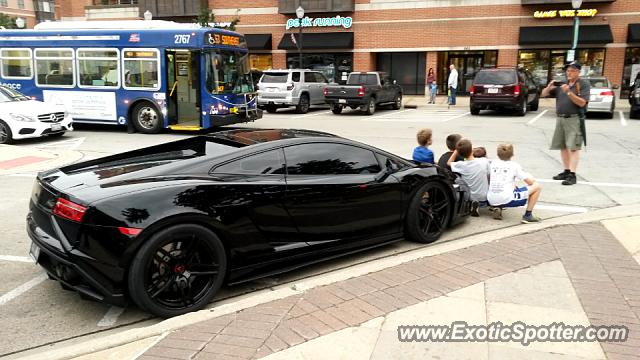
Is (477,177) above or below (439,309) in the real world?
above

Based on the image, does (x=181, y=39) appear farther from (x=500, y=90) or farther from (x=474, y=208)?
(x=500, y=90)

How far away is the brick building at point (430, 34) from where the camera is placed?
26.9 metres

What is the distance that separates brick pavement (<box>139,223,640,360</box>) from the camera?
3273mm

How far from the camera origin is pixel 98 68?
15.4 meters

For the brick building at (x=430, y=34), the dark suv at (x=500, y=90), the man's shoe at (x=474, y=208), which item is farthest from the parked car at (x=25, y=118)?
the brick building at (x=430, y=34)

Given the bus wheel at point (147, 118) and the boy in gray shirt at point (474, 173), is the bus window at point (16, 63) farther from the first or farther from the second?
the boy in gray shirt at point (474, 173)

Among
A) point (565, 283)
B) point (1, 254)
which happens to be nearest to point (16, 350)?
point (1, 254)

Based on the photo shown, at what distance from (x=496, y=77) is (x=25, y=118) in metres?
15.7

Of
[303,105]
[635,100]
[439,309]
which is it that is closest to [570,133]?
[439,309]

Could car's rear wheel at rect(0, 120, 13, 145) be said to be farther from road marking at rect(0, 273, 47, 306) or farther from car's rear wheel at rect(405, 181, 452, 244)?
car's rear wheel at rect(405, 181, 452, 244)

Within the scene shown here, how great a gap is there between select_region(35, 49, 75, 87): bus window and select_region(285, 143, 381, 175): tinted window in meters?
13.2

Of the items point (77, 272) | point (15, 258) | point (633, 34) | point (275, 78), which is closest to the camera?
point (77, 272)

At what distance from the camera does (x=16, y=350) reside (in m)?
3.56

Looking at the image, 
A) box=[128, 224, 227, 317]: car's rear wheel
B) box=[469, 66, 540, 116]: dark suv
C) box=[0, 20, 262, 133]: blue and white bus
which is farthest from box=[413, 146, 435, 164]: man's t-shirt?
box=[469, 66, 540, 116]: dark suv
